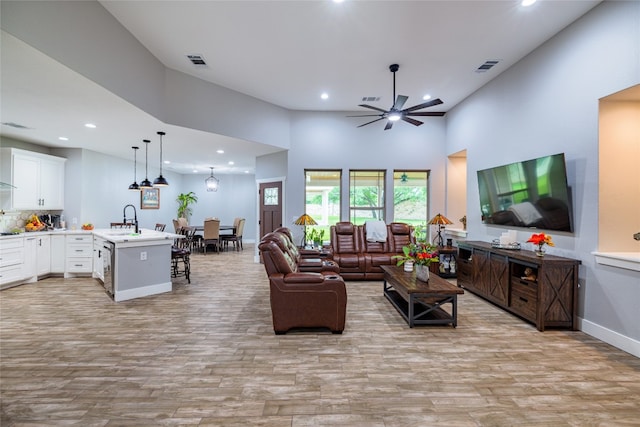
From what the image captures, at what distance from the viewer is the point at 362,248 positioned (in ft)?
20.4

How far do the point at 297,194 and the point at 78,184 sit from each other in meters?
5.04

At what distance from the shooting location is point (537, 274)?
11.2 ft

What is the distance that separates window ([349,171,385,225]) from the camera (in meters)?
7.00

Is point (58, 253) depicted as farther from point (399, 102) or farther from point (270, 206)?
point (399, 102)

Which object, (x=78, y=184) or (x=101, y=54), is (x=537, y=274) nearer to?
(x=101, y=54)

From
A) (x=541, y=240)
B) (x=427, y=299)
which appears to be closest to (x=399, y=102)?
(x=541, y=240)

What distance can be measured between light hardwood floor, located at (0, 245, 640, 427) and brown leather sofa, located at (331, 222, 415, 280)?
178 cm

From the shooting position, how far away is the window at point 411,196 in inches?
276

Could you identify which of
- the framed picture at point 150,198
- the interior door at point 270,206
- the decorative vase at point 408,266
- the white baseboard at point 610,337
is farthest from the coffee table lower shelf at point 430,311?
the framed picture at point 150,198

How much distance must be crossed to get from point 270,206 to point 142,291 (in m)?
3.57

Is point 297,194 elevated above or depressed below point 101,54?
below

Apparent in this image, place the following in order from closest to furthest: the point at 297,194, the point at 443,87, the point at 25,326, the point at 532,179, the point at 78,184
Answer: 1. the point at 25,326
2. the point at 532,179
3. the point at 443,87
4. the point at 78,184
5. the point at 297,194

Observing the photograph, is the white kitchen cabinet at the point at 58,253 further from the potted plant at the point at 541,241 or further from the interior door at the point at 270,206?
the potted plant at the point at 541,241

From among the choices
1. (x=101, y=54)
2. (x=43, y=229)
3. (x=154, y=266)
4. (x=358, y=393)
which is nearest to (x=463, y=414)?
(x=358, y=393)
